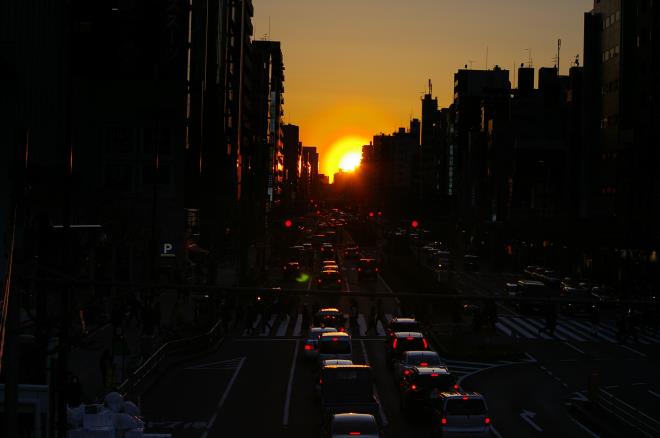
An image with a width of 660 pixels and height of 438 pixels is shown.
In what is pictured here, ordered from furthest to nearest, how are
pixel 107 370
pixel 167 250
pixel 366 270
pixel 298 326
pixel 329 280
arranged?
pixel 366 270 → pixel 329 280 → pixel 167 250 → pixel 298 326 → pixel 107 370

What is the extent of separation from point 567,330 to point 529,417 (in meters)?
17.6

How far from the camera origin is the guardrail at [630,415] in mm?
21016

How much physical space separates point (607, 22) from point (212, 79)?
30359 mm

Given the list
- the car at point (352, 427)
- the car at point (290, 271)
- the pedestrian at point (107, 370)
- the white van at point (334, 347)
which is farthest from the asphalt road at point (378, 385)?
the car at point (290, 271)

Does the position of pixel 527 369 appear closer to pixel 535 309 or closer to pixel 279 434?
pixel 279 434

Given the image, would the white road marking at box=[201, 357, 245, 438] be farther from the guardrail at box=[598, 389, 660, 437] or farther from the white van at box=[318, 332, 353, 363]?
the guardrail at box=[598, 389, 660, 437]

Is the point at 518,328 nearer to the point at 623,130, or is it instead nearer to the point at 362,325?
the point at 362,325

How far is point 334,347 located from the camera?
2923cm

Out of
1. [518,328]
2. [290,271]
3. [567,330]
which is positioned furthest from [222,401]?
[290,271]

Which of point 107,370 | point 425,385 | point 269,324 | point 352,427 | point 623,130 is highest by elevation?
point 623,130

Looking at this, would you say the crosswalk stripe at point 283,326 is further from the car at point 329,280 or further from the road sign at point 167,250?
the car at point 329,280

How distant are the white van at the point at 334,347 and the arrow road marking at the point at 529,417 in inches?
268

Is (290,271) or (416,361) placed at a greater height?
(290,271)

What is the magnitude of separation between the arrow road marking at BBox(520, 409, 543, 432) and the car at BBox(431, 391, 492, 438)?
2186 mm
